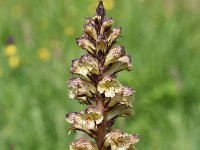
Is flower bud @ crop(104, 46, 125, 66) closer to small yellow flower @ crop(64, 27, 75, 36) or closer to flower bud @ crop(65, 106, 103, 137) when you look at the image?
flower bud @ crop(65, 106, 103, 137)

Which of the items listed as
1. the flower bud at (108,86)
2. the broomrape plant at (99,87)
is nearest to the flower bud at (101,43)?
the broomrape plant at (99,87)

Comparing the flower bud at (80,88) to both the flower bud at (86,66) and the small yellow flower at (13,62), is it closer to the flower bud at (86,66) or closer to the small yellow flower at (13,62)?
the flower bud at (86,66)

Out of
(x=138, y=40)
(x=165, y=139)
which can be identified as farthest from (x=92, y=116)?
(x=138, y=40)

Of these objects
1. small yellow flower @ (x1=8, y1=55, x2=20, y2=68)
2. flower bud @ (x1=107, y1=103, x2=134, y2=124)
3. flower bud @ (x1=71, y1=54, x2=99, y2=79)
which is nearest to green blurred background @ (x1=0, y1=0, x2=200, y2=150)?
small yellow flower @ (x1=8, y1=55, x2=20, y2=68)

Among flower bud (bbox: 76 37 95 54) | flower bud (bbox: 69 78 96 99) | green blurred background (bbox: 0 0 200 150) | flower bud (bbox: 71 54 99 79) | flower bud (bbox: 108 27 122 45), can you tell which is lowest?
flower bud (bbox: 69 78 96 99)

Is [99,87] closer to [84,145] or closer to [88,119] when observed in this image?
[88,119]

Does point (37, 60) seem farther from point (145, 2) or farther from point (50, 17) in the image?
point (145, 2)
